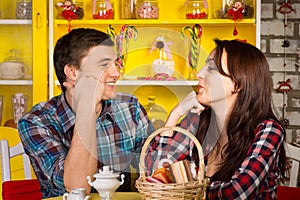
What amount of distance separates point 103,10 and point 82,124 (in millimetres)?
1386

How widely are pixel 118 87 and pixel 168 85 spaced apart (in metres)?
0.29

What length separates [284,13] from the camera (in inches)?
141

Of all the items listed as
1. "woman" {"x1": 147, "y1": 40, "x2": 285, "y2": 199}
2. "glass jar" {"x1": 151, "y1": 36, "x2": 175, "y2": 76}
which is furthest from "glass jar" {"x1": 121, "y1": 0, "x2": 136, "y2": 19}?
"woman" {"x1": 147, "y1": 40, "x2": 285, "y2": 199}

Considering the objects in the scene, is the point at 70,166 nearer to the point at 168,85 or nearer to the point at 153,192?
the point at 153,192

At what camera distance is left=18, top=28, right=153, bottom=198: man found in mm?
2209

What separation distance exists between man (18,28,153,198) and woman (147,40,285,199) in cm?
16

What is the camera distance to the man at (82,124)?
2209 millimetres

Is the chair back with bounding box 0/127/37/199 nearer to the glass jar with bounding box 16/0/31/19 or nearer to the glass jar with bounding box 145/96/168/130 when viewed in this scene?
the glass jar with bounding box 16/0/31/19

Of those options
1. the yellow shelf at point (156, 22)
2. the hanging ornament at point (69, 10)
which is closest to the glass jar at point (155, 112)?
the yellow shelf at point (156, 22)

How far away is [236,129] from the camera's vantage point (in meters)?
2.24

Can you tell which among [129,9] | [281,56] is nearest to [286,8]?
[281,56]

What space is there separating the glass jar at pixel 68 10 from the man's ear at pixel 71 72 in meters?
0.97

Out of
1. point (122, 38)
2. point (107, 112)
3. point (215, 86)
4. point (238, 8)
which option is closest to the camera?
point (215, 86)

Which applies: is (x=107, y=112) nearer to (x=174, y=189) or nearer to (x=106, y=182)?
(x=106, y=182)
